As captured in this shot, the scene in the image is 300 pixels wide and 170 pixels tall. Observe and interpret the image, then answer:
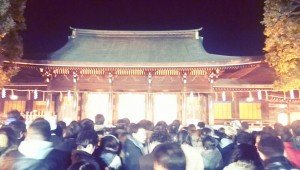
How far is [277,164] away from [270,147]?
23 centimetres

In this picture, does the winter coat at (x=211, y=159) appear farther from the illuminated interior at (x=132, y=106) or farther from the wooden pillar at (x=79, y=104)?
the wooden pillar at (x=79, y=104)

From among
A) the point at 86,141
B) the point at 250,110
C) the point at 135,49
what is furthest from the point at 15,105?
the point at 86,141

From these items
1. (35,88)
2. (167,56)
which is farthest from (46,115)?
(167,56)

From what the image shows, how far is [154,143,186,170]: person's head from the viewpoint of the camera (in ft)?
9.33

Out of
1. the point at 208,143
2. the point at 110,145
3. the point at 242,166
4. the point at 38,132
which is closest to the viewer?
the point at 242,166

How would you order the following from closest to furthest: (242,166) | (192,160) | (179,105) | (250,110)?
1. (242,166)
2. (192,160)
3. (179,105)
4. (250,110)

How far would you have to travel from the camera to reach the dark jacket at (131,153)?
15.5 ft

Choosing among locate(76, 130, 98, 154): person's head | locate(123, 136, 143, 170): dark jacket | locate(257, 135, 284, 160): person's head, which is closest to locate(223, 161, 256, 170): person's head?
locate(257, 135, 284, 160): person's head

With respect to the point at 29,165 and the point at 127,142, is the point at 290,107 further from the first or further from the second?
the point at 29,165

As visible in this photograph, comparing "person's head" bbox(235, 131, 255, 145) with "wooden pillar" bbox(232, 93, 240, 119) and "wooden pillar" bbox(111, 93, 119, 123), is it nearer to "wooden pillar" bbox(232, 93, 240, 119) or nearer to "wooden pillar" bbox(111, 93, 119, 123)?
"wooden pillar" bbox(111, 93, 119, 123)

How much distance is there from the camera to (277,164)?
11.9ft

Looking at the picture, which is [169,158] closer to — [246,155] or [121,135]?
[246,155]

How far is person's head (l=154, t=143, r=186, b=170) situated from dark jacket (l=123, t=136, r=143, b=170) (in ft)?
5.88

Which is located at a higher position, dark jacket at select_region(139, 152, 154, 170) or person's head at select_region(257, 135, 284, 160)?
person's head at select_region(257, 135, 284, 160)
